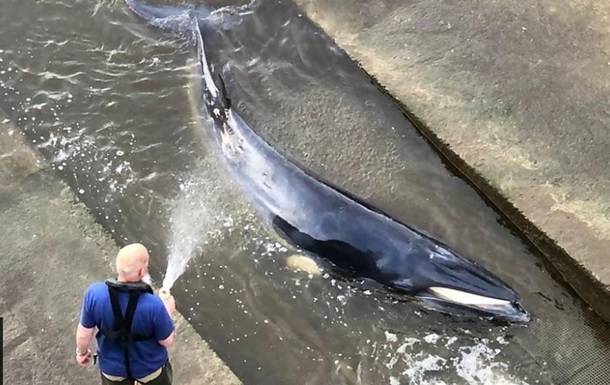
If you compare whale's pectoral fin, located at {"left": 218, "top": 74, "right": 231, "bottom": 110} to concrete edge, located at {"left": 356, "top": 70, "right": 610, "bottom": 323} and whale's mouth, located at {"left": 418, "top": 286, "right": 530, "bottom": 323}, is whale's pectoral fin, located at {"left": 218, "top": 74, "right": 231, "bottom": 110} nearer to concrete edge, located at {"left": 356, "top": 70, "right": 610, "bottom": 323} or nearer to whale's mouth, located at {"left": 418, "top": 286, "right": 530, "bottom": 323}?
concrete edge, located at {"left": 356, "top": 70, "right": 610, "bottom": 323}

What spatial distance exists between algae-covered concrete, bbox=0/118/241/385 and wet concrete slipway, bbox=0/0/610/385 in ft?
0.08

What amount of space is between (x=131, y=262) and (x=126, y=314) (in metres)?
0.29

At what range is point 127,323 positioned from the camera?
12.1 ft

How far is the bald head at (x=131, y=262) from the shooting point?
11.6 ft

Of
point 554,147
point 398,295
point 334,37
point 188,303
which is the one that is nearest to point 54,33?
point 334,37

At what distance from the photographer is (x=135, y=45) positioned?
697 centimetres

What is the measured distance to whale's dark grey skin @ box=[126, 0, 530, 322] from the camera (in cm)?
525

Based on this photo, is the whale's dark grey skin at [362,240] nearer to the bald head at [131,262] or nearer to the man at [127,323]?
the man at [127,323]

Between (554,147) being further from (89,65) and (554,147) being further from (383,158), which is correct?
(89,65)

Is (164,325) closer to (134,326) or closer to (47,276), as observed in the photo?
(134,326)

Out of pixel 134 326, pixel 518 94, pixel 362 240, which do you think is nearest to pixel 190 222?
pixel 362 240

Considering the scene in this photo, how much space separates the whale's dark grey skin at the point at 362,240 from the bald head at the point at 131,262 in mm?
2079

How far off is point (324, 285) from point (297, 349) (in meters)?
0.55

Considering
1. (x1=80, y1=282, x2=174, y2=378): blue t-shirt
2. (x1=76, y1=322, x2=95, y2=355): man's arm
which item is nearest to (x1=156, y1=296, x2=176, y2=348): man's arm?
(x1=80, y1=282, x2=174, y2=378): blue t-shirt
